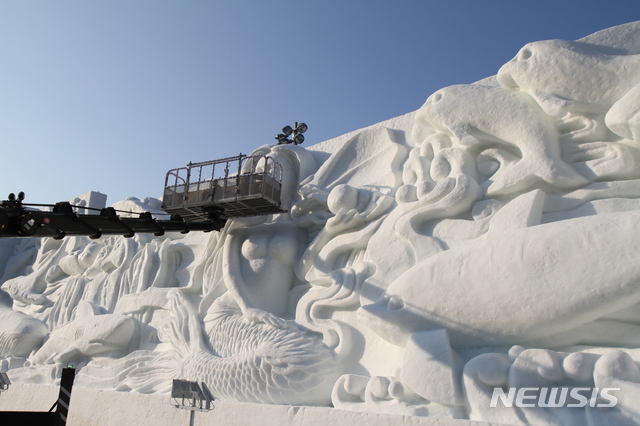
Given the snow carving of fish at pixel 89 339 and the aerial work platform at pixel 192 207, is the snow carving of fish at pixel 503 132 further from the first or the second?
the snow carving of fish at pixel 89 339

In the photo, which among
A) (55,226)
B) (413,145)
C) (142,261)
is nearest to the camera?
(55,226)

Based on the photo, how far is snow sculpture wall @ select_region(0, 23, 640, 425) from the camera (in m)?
3.25

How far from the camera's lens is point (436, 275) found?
378 centimetres

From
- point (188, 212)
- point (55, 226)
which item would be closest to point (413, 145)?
point (188, 212)

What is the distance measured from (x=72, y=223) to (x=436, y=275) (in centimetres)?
322

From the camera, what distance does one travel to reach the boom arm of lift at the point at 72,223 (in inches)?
173

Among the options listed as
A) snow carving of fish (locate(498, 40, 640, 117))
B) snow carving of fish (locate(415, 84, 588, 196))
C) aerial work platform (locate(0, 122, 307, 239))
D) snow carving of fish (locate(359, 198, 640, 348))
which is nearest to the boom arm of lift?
aerial work platform (locate(0, 122, 307, 239))

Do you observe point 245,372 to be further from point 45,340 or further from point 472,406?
point 45,340

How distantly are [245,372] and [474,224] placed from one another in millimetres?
2064

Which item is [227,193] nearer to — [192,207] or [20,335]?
[192,207]

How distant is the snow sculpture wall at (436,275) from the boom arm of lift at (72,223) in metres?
0.42

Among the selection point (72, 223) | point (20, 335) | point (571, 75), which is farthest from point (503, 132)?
point (20, 335)

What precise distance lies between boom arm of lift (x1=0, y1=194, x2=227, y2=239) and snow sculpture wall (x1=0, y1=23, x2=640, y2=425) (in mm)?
424

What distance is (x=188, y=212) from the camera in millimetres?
5633
